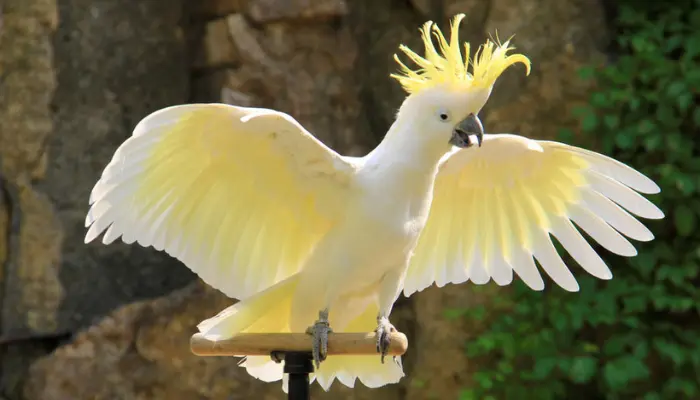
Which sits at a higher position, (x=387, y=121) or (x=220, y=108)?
(x=387, y=121)

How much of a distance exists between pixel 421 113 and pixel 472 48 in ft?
4.57

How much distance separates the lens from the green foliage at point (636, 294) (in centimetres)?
273

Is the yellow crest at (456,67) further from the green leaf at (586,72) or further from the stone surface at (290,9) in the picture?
the stone surface at (290,9)

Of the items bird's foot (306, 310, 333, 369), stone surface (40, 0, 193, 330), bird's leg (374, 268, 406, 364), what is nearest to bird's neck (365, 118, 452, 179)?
bird's leg (374, 268, 406, 364)

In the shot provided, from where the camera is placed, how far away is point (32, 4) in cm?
290

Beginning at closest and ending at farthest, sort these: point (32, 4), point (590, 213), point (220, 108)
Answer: point (220, 108), point (590, 213), point (32, 4)

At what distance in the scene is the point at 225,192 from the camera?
1.86 metres

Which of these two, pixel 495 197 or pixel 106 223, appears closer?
pixel 106 223

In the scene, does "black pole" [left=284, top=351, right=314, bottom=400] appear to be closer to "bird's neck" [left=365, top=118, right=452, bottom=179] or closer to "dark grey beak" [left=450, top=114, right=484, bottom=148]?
"bird's neck" [left=365, top=118, right=452, bottom=179]

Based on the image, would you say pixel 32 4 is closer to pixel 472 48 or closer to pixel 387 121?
pixel 387 121

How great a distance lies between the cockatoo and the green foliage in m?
0.74

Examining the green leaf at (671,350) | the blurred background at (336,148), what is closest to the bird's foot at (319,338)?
the blurred background at (336,148)

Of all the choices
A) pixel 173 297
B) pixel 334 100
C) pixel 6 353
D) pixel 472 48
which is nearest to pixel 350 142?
pixel 334 100

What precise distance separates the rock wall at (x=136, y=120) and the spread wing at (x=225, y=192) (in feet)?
3.30
